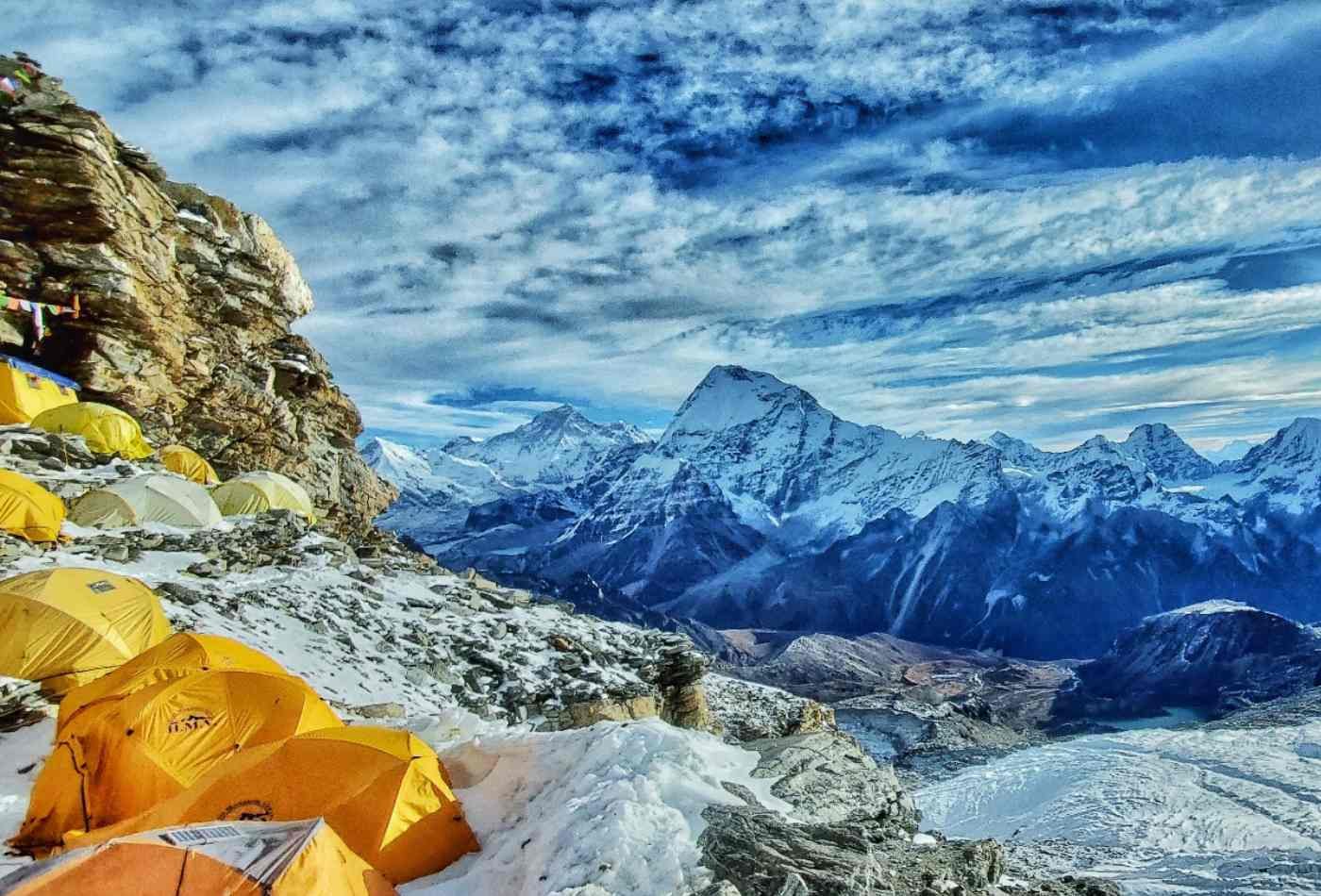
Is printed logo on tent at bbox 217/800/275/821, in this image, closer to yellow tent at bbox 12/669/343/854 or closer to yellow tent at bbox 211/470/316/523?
yellow tent at bbox 12/669/343/854

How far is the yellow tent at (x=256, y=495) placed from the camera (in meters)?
34.3

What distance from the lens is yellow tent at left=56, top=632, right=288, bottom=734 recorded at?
11.0 m

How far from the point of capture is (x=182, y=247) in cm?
4591

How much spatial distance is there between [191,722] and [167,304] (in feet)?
130

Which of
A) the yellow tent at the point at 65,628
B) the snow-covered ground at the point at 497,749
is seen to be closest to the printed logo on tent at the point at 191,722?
the snow-covered ground at the point at 497,749

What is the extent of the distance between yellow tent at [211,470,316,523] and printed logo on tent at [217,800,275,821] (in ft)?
90.7

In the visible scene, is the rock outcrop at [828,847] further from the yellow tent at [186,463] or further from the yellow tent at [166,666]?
the yellow tent at [186,463]

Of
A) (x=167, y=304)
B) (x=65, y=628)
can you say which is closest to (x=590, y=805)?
(x=65, y=628)

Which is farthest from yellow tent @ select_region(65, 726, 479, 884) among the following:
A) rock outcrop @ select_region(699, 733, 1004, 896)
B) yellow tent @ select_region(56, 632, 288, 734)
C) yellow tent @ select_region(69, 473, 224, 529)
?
yellow tent @ select_region(69, 473, 224, 529)

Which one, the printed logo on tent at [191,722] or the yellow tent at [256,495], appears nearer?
the printed logo on tent at [191,722]

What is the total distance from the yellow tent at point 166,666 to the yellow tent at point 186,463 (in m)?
27.8

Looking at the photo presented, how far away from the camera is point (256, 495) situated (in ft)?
Result: 115

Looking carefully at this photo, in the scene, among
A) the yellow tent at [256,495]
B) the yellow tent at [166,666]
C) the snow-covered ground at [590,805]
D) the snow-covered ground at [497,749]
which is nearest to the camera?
the snow-covered ground at [590,805]

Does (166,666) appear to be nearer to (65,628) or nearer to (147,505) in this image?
(65,628)
